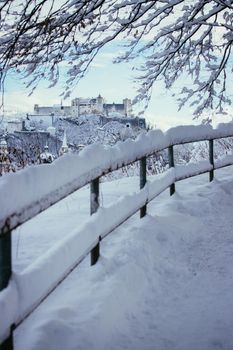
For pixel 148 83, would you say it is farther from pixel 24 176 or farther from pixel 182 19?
pixel 24 176

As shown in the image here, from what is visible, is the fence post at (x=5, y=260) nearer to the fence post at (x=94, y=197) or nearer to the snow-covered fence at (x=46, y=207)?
the snow-covered fence at (x=46, y=207)

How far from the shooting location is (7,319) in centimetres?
227

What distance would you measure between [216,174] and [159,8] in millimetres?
4046

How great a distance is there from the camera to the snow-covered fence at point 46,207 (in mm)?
2277

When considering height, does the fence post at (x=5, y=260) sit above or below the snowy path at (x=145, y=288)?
above

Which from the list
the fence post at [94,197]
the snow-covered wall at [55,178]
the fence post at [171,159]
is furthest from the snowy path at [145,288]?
the snow-covered wall at [55,178]

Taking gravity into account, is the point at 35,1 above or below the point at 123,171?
above

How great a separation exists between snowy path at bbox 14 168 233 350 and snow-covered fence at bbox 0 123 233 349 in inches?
12.2

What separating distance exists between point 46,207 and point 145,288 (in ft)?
5.12

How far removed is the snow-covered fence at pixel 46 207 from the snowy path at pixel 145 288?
1.02 feet

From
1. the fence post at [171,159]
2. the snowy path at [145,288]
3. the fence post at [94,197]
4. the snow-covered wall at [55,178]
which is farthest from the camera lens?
the fence post at [171,159]

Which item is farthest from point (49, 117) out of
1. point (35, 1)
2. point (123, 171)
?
point (35, 1)

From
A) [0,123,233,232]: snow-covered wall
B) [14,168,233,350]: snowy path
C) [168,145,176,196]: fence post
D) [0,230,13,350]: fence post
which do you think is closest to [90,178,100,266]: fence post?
[0,123,233,232]: snow-covered wall

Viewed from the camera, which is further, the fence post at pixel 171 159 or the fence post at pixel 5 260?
the fence post at pixel 171 159
